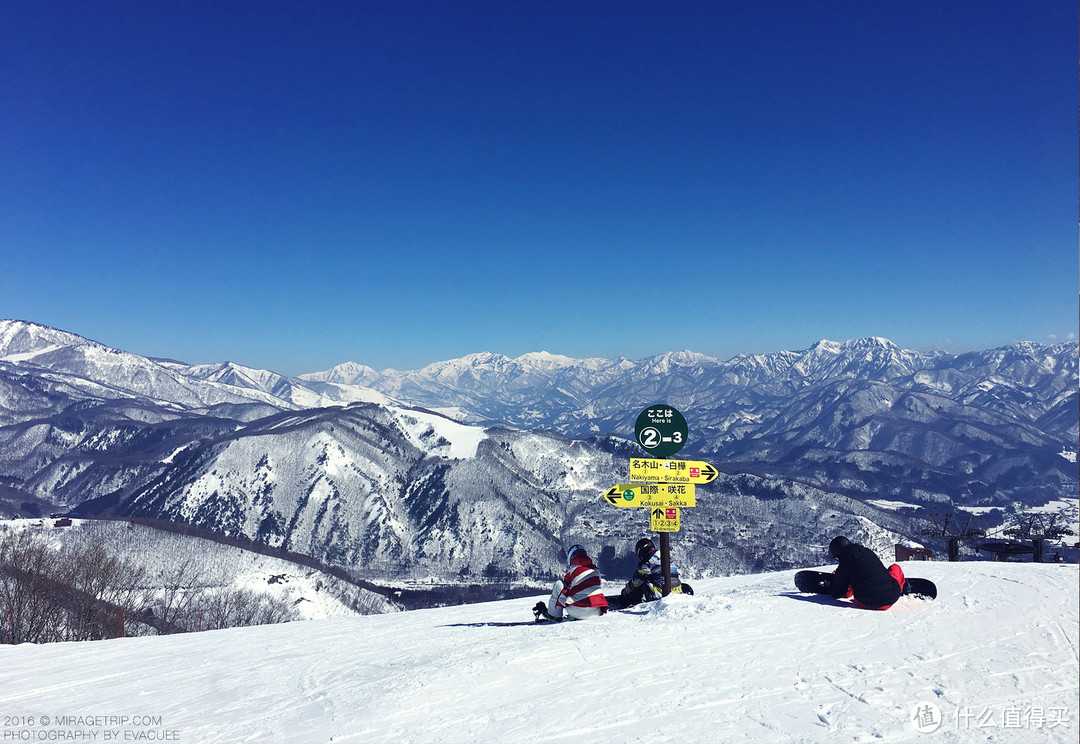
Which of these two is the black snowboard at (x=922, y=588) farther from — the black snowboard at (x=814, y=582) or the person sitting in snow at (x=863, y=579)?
the black snowboard at (x=814, y=582)

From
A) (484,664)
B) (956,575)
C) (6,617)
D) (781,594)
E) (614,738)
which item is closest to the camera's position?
(614,738)

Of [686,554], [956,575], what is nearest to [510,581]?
[686,554]

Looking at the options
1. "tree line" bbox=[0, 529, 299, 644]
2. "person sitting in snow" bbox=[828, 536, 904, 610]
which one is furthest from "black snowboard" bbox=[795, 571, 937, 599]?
"tree line" bbox=[0, 529, 299, 644]

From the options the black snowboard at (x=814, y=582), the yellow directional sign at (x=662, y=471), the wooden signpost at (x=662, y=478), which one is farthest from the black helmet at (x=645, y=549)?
the black snowboard at (x=814, y=582)

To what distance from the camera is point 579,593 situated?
1122 cm

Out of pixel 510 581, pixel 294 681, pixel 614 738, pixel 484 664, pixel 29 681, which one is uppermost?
pixel 614 738

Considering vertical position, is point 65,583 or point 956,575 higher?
point 956,575

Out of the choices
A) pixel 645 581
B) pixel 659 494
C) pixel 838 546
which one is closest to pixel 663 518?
pixel 659 494

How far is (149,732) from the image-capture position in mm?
6996

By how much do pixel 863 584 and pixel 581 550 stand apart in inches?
215

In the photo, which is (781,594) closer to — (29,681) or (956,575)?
(956,575)

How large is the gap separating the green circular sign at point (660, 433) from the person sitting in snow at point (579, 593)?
343 centimetres

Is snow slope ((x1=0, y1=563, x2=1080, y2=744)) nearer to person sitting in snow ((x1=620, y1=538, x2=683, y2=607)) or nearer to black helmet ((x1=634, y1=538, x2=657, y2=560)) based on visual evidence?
person sitting in snow ((x1=620, y1=538, x2=683, y2=607))

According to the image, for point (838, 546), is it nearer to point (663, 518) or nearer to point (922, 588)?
point (922, 588)
